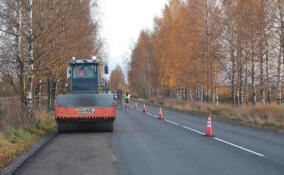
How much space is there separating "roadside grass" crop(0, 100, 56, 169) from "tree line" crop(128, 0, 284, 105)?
13.8m

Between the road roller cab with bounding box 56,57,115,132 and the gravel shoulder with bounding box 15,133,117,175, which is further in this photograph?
the road roller cab with bounding box 56,57,115,132

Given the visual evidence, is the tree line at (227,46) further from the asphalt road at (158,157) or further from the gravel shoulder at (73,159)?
the gravel shoulder at (73,159)

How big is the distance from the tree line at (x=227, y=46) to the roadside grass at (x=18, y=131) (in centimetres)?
1377

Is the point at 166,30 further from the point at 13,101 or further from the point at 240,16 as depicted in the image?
the point at 13,101

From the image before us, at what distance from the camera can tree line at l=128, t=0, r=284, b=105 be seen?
19.7m

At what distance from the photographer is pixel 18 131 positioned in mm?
10828

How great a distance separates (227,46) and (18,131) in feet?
58.8

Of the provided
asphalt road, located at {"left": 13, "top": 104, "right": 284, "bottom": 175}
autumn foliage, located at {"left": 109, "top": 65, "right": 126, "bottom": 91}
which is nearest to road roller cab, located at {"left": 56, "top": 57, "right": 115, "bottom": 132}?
asphalt road, located at {"left": 13, "top": 104, "right": 284, "bottom": 175}

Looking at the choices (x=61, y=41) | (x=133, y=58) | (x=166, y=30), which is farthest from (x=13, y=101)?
(x=133, y=58)

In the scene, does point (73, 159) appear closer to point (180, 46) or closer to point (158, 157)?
point (158, 157)

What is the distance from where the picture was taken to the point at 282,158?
26.3 ft

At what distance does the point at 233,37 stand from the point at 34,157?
19.1 meters

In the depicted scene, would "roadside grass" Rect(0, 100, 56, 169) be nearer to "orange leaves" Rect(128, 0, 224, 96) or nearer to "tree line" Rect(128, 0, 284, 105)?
"tree line" Rect(128, 0, 284, 105)

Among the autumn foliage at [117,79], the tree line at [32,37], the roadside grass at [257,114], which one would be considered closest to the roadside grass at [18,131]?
the tree line at [32,37]
